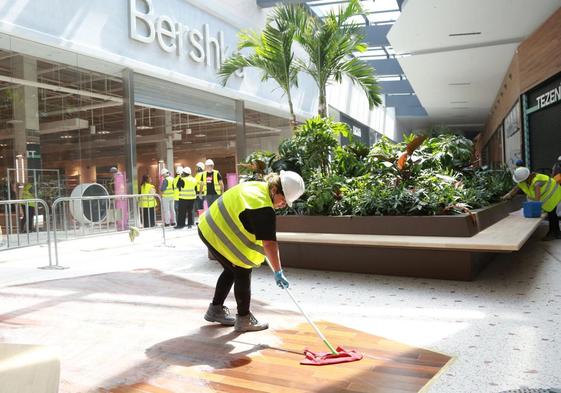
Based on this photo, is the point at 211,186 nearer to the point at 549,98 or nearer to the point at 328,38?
the point at 328,38

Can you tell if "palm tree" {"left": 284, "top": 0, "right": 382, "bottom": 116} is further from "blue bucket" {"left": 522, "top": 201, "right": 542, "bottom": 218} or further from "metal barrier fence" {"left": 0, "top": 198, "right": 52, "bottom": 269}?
"metal barrier fence" {"left": 0, "top": 198, "right": 52, "bottom": 269}

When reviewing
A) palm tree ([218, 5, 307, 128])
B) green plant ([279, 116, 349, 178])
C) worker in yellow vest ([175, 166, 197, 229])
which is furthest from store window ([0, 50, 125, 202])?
green plant ([279, 116, 349, 178])

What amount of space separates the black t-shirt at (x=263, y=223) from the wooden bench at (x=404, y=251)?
2205mm

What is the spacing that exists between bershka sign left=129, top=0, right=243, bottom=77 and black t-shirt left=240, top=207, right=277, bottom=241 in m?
8.39

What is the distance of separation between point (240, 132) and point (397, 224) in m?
10.4

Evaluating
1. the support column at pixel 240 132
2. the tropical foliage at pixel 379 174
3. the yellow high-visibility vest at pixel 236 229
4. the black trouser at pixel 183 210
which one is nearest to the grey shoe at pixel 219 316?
the yellow high-visibility vest at pixel 236 229

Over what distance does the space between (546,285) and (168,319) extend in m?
3.65

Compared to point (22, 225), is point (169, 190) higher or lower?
higher

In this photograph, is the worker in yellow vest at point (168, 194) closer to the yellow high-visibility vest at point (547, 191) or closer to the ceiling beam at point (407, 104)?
the yellow high-visibility vest at point (547, 191)

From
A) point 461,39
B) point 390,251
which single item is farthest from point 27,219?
point 461,39

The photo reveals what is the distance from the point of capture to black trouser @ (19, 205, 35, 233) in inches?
294

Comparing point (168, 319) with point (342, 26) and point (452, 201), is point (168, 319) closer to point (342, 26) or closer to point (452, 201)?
point (452, 201)

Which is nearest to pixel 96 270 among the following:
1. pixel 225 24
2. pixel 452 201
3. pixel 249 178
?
pixel 249 178

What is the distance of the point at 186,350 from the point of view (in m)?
3.34
